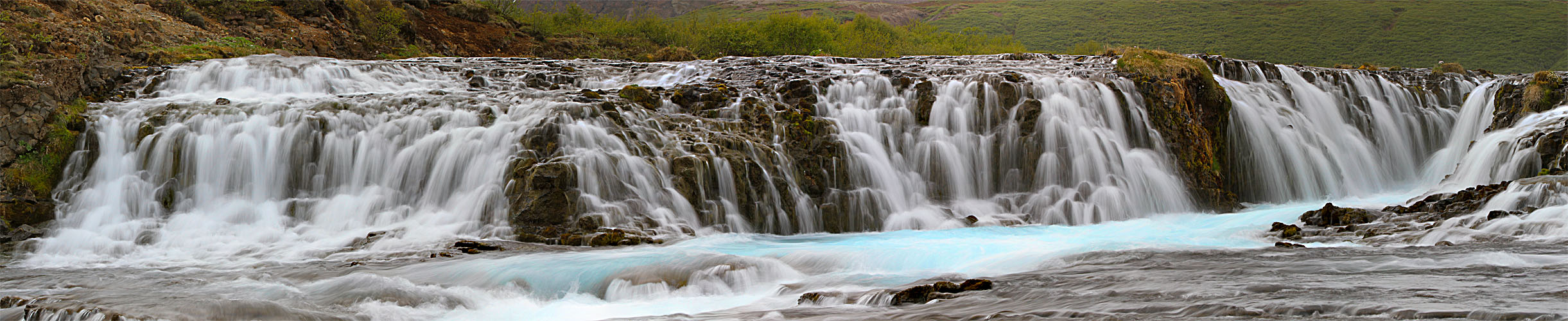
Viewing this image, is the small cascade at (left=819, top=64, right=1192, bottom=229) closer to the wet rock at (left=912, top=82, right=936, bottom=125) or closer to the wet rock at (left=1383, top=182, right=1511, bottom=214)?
the wet rock at (left=912, top=82, right=936, bottom=125)

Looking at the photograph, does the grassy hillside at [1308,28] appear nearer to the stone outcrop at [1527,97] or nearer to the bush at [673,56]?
the bush at [673,56]

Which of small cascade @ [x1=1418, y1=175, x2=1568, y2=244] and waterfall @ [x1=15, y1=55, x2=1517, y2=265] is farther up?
waterfall @ [x1=15, y1=55, x2=1517, y2=265]

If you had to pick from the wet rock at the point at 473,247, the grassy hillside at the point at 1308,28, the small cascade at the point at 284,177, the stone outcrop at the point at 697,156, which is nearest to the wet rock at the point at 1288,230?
the stone outcrop at the point at 697,156

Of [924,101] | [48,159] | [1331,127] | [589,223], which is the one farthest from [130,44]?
[1331,127]

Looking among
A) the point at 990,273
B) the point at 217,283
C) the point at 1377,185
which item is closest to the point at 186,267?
the point at 217,283

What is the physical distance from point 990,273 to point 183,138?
916 cm

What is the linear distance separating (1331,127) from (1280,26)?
4935cm

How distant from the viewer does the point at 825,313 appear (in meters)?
5.35

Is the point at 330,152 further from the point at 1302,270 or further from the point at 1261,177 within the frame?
the point at 1261,177

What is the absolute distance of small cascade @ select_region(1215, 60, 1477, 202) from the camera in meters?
13.0

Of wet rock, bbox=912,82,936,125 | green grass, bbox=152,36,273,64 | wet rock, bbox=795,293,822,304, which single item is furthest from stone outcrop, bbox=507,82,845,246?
green grass, bbox=152,36,273,64

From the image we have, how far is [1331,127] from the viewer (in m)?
14.6

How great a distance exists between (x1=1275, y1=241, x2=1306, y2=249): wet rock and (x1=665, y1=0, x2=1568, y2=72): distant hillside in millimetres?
41387

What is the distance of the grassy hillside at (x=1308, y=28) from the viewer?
47156mm
